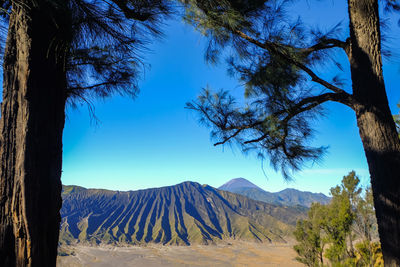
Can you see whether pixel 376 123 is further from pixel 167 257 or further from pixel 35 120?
pixel 167 257

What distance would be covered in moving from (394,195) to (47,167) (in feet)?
6.63

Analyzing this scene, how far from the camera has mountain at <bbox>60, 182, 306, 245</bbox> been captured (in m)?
73.4

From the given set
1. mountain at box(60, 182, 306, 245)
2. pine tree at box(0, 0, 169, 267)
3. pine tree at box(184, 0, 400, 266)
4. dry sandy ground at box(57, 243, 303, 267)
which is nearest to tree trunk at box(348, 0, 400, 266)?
pine tree at box(184, 0, 400, 266)

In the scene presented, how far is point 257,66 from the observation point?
8.07 feet

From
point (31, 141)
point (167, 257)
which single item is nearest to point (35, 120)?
point (31, 141)

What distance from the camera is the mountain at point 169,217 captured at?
7344 centimetres

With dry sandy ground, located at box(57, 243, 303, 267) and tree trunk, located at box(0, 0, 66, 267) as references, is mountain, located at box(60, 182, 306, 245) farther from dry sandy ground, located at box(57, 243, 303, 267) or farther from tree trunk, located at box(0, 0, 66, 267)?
tree trunk, located at box(0, 0, 66, 267)

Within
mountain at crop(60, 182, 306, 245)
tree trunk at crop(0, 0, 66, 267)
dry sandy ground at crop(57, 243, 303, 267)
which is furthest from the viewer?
mountain at crop(60, 182, 306, 245)

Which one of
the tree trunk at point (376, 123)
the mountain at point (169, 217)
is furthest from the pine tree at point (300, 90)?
the mountain at point (169, 217)

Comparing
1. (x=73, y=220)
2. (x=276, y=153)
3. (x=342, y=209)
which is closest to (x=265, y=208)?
(x=73, y=220)

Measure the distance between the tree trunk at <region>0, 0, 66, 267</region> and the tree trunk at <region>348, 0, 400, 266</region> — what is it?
194cm

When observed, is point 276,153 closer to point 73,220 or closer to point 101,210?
point 73,220

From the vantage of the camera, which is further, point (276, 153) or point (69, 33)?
point (276, 153)

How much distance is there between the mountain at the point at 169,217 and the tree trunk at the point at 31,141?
74.3 m
